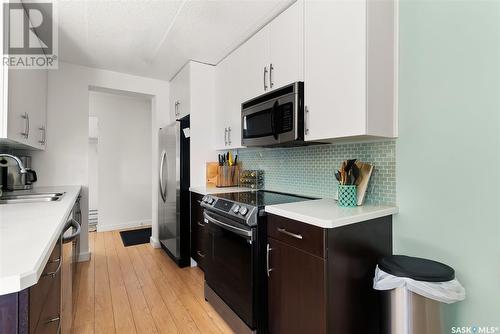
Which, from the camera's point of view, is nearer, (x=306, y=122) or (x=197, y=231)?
(x=306, y=122)

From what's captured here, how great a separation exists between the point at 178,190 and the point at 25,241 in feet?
6.38

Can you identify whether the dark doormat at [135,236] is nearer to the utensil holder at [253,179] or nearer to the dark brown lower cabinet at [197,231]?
the dark brown lower cabinet at [197,231]

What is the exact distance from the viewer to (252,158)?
271cm

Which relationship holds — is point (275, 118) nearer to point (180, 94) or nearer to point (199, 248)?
point (199, 248)

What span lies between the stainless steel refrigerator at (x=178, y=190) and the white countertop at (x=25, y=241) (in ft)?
4.56

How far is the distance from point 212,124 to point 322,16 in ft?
5.70

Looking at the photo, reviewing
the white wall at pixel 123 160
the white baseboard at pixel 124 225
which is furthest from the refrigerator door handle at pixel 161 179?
the white baseboard at pixel 124 225

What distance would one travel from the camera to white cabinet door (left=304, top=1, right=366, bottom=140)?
1.29m

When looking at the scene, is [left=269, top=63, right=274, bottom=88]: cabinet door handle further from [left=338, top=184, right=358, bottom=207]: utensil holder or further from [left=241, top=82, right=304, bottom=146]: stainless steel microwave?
[left=338, top=184, right=358, bottom=207]: utensil holder

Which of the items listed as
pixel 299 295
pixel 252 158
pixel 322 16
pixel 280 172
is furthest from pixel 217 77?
pixel 299 295

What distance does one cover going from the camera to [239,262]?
1.61m

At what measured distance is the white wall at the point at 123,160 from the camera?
14.1 feet

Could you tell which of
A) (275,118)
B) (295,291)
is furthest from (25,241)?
(275,118)

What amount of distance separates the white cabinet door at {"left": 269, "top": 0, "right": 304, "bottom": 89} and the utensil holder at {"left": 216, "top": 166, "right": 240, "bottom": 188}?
1121 millimetres
